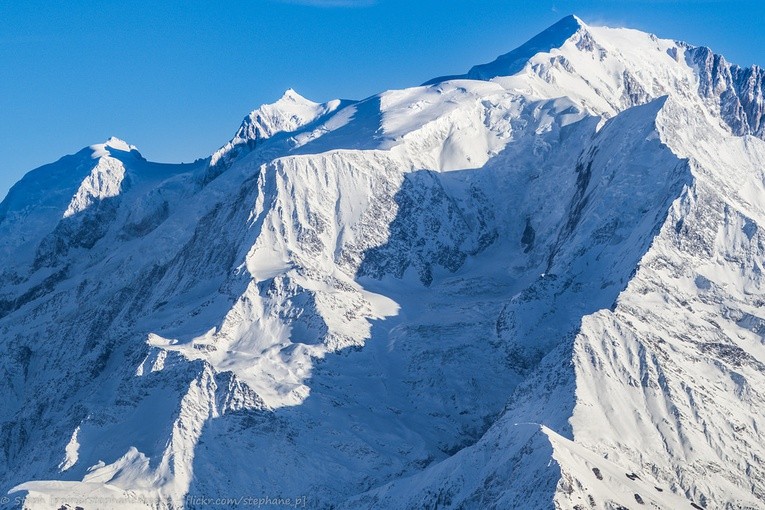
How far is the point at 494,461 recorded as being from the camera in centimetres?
19825

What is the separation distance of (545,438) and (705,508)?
2943cm

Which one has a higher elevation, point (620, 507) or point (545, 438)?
point (545, 438)

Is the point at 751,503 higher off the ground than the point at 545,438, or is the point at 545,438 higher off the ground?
the point at 545,438

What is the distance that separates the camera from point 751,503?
655 feet

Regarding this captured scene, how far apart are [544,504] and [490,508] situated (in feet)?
43.3

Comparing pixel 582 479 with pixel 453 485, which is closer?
pixel 582 479

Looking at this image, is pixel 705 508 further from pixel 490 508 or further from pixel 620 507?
pixel 490 508

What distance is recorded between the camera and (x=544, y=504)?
176 m

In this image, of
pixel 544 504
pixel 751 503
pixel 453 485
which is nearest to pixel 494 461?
pixel 453 485

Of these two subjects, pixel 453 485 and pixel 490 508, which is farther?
pixel 453 485

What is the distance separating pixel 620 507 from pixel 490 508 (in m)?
19.2

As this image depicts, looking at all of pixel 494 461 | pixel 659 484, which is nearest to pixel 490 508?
pixel 494 461

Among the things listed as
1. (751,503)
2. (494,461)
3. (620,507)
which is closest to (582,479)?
(620,507)

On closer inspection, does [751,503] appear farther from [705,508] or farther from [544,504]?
[544,504]
